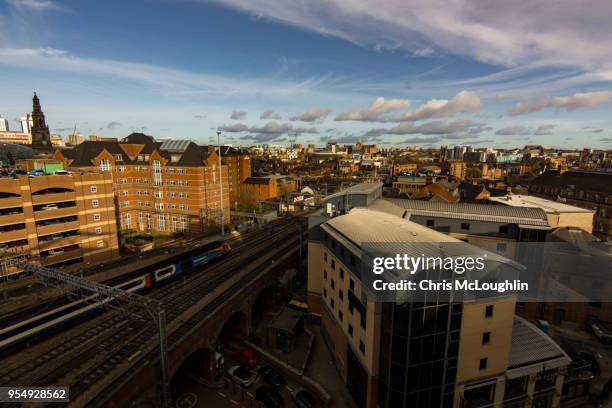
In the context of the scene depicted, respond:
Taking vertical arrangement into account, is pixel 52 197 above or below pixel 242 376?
above

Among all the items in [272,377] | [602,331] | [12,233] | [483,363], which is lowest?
[272,377]

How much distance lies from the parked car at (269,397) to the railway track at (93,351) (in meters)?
9.70

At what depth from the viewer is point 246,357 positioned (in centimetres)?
3447

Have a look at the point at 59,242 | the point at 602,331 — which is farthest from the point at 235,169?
the point at 602,331

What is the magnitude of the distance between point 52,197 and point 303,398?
51.6 metres

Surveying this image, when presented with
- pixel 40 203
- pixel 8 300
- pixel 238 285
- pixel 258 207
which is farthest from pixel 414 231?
pixel 258 207

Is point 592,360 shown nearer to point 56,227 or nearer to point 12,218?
point 56,227

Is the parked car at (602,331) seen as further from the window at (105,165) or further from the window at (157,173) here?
the window at (105,165)

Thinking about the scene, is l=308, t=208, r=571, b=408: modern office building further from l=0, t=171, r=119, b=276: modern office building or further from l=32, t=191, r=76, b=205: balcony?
l=32, t=191, r=76, b=205: balcony

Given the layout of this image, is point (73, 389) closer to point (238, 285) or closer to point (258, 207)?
point (238, 285)

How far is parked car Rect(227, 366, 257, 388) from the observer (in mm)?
31202

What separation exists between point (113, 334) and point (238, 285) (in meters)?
14.3

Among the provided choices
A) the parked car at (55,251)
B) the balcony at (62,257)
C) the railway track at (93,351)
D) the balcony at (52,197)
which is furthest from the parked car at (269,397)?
the balcony at (52,197)

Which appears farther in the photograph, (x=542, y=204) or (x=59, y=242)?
(x=542, y=204)
